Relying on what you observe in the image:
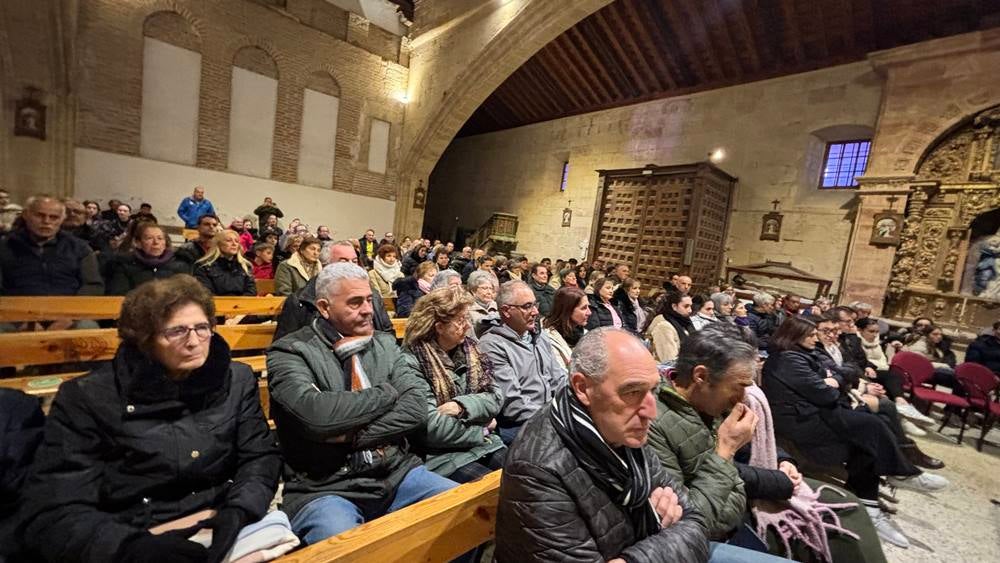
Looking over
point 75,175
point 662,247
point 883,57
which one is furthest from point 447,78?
point 883,57

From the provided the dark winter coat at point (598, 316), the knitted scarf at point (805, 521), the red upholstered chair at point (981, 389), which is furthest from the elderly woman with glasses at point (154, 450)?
the red upholstered chair at point (981, 389)

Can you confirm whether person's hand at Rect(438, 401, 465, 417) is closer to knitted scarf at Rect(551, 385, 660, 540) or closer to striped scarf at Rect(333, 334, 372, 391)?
striped scarf at Rect(333, 334, 372, 391)

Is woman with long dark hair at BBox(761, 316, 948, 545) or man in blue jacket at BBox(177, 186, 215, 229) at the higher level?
man in blue jacket at BBox(177, 186, 215, 229)

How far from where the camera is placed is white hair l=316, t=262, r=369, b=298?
170 centimetres

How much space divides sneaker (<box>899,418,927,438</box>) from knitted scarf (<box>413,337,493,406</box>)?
485 centimetres

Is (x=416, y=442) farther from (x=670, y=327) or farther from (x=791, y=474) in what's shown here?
(x=670, y=327)

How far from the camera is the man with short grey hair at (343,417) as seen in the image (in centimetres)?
143

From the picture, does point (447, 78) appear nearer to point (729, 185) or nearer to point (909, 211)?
point (729, 185)

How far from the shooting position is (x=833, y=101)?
855 cm

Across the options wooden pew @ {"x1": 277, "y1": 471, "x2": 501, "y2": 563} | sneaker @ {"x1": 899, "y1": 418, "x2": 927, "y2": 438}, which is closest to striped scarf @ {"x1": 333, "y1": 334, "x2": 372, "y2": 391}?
wooden pew @ {"x1": 277, "y1": 471, "x2": 501, "y2": 563}

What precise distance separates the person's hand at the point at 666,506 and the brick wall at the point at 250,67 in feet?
38.6

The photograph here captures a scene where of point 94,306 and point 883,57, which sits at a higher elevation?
point 883,57

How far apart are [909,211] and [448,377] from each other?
9415 millimetres

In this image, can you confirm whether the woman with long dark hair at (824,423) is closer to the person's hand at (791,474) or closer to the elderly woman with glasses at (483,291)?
the person's hand at (791,474)
